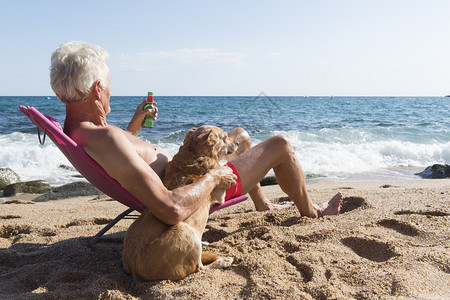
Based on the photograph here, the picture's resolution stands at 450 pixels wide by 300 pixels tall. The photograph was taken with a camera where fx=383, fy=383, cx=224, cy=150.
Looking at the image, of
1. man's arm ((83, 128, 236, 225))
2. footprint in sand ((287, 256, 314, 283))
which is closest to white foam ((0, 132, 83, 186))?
man's arm ((83, 128, 236, 225))

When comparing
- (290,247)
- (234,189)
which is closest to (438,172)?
(290,247)

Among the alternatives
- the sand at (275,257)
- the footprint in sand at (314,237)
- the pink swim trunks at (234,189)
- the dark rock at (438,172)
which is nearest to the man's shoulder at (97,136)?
the sand at (275,257)

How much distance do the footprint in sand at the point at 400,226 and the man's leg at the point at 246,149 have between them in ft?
3.86

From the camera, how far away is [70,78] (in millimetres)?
2689

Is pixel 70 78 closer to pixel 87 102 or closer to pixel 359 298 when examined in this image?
pixel 87 102

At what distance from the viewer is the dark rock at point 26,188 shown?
8070mm

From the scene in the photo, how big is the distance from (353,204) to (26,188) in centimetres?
692

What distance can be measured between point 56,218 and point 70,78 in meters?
2.60

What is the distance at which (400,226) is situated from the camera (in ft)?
11.5

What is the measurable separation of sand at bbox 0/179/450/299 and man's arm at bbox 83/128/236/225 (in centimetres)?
46

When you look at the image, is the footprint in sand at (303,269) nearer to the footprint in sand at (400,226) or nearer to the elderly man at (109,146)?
the elderly man at (109,146)

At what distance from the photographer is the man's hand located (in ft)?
9.60

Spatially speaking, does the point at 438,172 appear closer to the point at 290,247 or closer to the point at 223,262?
the point at 290,247

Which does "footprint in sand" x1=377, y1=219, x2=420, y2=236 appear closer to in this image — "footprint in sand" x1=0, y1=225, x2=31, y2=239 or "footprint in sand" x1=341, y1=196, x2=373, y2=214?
"footprint in sand" x1=341, y1=196, x2=373, y2=214
